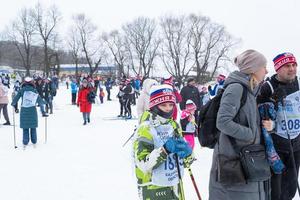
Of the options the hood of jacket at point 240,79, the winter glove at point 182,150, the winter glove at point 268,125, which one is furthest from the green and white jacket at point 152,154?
the winter glove at point 268,125

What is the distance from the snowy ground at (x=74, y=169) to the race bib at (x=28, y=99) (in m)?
1.17

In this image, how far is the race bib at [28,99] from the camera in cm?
877

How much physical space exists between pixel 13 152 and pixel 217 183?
22.7ft

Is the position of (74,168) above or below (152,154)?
below

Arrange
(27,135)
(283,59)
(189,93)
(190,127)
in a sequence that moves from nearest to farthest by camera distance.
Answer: (283,59) < (190,127) < (27,135) < (189,93)

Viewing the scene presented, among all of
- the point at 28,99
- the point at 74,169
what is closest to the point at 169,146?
the point at 74,169

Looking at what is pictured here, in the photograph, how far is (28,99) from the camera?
880 cm

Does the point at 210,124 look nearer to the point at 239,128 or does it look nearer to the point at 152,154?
the point at 239,128

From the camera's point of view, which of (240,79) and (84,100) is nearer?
(240,79)

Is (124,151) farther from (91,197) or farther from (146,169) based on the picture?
(146,169)

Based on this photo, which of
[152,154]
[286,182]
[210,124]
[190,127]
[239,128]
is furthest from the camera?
[190,127]

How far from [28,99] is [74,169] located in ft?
9.14

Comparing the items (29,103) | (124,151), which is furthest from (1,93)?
(124,151)

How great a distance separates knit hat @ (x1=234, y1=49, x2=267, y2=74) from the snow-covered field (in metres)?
2.64
